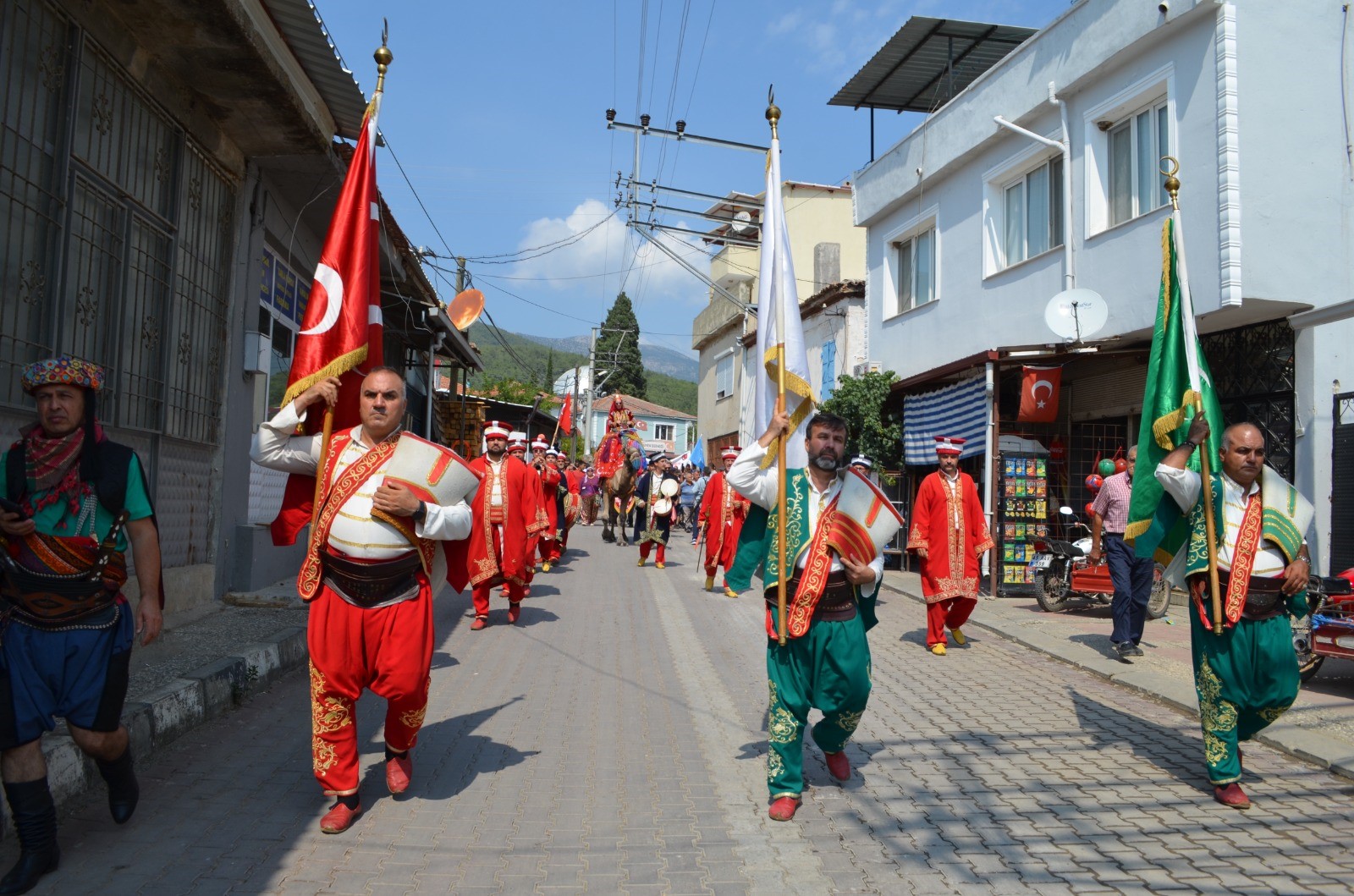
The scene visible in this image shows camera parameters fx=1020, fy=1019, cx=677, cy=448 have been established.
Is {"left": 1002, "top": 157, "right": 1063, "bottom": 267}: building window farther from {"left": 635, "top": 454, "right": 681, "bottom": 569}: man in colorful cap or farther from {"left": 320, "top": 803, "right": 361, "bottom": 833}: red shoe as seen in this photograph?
{"left": 320, "top": 803, "right": 361, "bottom": 833}: red shoe

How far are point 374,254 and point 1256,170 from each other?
32.6 ft

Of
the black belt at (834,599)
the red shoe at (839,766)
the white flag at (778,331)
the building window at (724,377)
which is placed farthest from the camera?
the building window at (724,377)

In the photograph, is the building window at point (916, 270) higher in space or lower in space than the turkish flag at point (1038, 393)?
higher

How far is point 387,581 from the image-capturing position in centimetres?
459

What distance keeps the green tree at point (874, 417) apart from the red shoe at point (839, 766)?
13087 mm

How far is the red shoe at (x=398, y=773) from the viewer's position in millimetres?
4820

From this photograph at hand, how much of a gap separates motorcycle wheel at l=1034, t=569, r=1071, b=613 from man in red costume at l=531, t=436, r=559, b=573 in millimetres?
6143

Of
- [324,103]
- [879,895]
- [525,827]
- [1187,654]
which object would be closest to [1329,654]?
[1187,654]

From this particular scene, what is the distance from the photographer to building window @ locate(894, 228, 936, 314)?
1867cm

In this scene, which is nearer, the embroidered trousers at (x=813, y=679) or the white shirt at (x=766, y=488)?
the embroidered trousers at (x=813, y=679)

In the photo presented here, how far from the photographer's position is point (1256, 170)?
11.1 meters

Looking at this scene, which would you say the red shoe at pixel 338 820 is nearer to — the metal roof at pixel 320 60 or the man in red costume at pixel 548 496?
the metal roof at pixel 320 60

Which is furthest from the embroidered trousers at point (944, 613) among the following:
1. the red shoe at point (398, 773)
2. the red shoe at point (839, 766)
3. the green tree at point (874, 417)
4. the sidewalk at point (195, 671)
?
the green tree at point (874, 417)

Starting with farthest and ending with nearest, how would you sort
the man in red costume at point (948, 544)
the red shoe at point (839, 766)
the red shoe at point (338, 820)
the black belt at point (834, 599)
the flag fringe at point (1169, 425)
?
the man in red costume at point (948, 544) < the flag fringe at point (1169, 425) < the red shoe at point (839, 766) < the black belt at point (834, 599) < the red shoe at point (338, 820)
